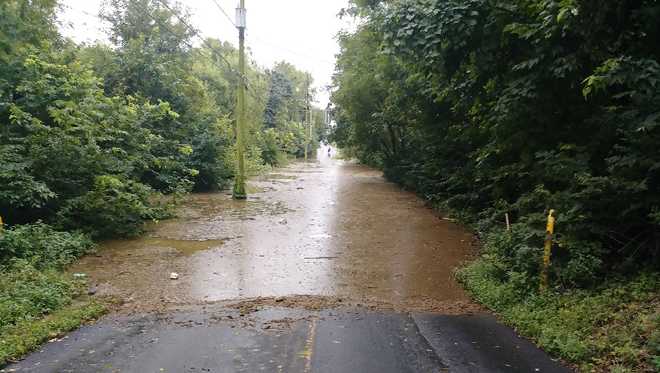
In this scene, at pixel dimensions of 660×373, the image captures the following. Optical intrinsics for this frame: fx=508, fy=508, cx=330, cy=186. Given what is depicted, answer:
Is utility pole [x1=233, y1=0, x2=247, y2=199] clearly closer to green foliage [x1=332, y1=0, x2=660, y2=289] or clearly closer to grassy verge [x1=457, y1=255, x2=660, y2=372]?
green foliage [x1=332, y1=0, x2=660, y2=289]

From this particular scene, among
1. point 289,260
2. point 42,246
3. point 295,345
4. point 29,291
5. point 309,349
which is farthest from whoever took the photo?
point 289,260

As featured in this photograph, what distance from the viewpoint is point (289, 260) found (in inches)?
379

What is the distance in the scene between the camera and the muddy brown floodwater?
7.30 m

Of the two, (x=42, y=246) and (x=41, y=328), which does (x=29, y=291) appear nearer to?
(x=41, y=328)

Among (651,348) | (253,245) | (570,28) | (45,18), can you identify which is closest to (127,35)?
(45,18)

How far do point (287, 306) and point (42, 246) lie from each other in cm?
471

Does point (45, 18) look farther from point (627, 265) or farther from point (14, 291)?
point (627, 265)

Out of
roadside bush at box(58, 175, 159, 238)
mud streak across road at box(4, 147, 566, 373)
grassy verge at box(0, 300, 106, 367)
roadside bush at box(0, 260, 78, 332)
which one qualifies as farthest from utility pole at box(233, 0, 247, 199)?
grassy verge at box(0, 300, 106, 367)

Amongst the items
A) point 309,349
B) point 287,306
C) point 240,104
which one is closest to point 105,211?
point 287,306

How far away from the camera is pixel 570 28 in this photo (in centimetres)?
656

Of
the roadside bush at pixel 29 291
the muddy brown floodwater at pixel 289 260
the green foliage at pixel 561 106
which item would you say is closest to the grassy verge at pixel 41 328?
the roadside bush at pixel 29 291

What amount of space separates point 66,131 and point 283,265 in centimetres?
558

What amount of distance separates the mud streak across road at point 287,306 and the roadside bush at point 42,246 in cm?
33

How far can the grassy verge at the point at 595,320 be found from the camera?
4.50m
